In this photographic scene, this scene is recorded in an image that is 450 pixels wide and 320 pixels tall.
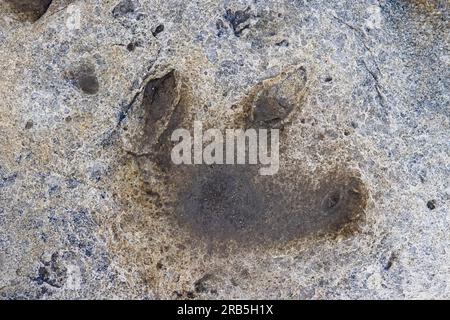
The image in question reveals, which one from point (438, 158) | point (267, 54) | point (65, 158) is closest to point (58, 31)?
point (65, 158)

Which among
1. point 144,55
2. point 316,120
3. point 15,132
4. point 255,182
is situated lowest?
point 255,182

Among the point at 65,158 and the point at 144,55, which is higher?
the point at 144,55

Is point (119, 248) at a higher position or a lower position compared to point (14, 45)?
lower

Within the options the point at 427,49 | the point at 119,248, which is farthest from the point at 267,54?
the point at 119,248

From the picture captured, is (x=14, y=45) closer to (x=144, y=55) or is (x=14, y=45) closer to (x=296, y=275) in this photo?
(x=144, y=55)

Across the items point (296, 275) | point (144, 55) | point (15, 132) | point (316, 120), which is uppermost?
point (144, 55)
